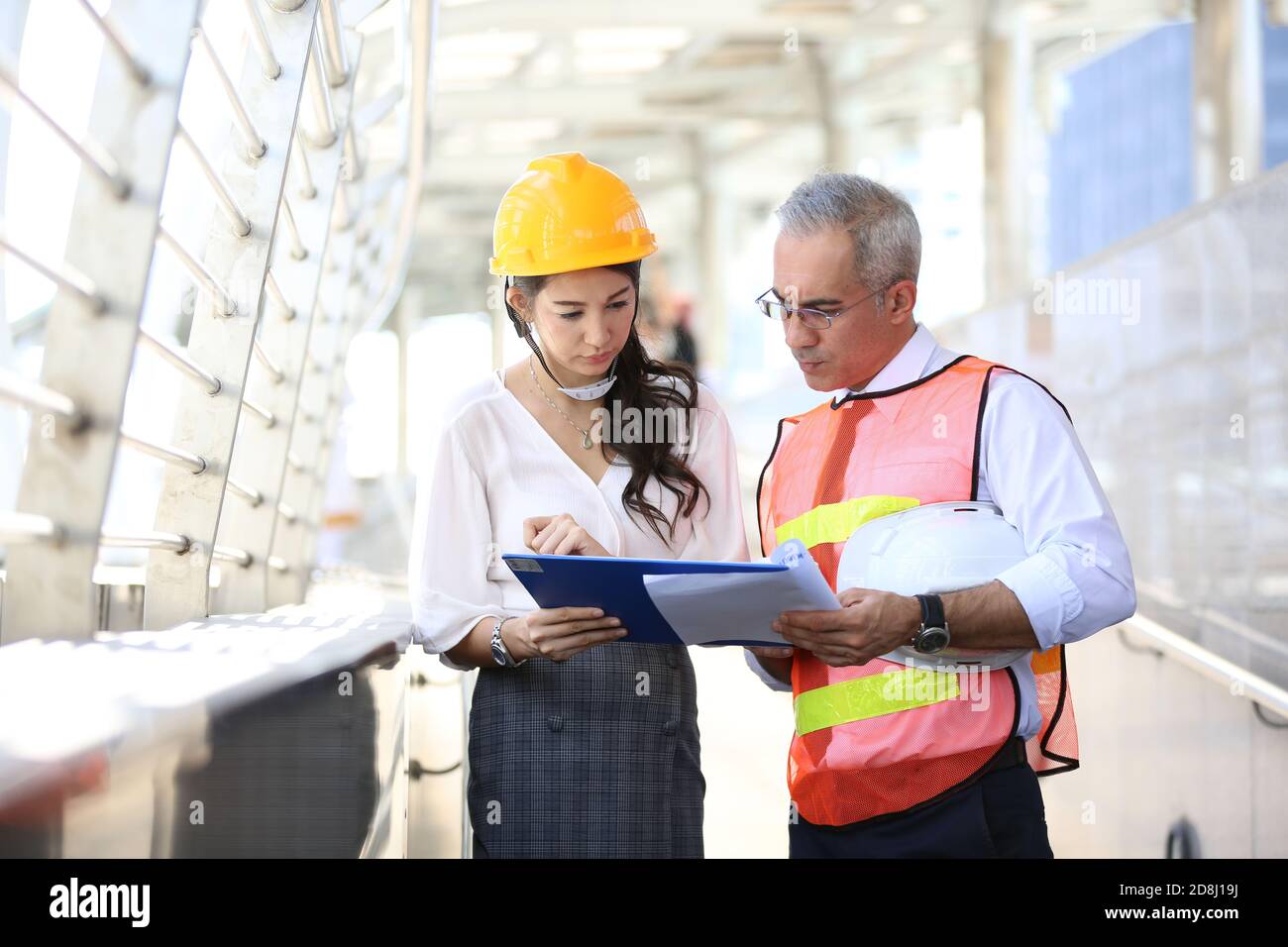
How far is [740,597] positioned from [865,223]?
2.17 ft

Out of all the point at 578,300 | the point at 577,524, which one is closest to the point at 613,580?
the point at 577,524

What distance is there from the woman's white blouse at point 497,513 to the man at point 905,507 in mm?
167

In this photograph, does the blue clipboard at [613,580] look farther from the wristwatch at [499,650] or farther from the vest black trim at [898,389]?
the vest black trim at [898,389]

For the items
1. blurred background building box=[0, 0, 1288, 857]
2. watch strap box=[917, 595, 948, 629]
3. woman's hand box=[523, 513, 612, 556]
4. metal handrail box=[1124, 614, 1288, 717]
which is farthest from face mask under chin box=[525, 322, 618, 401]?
metal handrail box=[1124, 614, 1288, 717]

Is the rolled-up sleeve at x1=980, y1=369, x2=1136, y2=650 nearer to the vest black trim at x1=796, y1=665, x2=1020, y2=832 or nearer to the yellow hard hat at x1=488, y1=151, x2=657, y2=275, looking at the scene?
the vest black trim at x1=796, y1=665, x2=1020, y2=832

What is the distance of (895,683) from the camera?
Result: 2.03 metres

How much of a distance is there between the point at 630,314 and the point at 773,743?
307 cm

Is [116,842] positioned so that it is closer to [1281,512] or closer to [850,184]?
[850,184]

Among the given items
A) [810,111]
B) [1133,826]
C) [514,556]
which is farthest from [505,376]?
[810,111]

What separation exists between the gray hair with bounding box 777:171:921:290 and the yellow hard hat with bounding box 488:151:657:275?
24cm

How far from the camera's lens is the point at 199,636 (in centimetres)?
203

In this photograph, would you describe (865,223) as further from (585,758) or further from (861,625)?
(585,758)

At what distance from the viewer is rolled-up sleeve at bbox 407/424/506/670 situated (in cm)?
216

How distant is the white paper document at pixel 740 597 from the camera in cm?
175
